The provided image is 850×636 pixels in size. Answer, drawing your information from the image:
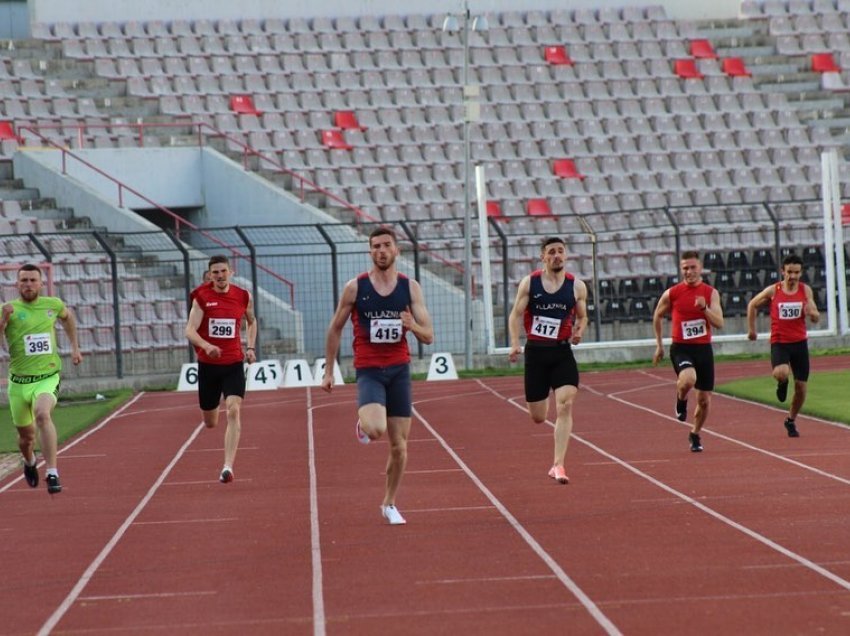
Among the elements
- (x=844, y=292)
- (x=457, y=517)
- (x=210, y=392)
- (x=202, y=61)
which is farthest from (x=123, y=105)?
(x=457, y=517)

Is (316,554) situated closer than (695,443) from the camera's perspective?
Yes

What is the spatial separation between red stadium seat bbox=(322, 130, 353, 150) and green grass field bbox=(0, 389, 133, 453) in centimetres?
930

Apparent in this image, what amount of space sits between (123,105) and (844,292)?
15856mm

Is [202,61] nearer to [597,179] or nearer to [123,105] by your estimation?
[123,105]

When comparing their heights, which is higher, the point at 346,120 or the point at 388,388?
the point at 346,120

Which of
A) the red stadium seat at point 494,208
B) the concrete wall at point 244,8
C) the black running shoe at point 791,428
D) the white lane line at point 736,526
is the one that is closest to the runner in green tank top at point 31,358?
the white lane line at point 736,526

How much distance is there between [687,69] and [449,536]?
28383 mm

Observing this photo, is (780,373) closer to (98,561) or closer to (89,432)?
(89,432)

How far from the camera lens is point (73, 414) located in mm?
22000

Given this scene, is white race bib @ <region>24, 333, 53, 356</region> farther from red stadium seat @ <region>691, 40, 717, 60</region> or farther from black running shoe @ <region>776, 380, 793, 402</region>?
red stadium seat @ <region>691, 40, 717, 60</region>

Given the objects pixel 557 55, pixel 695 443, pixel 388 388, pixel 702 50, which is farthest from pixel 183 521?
pixel 702 50

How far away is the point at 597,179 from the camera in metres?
33.2

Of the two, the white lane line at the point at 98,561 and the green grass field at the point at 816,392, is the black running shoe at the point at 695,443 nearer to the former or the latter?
the green grass field at the point at 816,392

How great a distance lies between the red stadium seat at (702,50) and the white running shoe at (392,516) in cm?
2851
